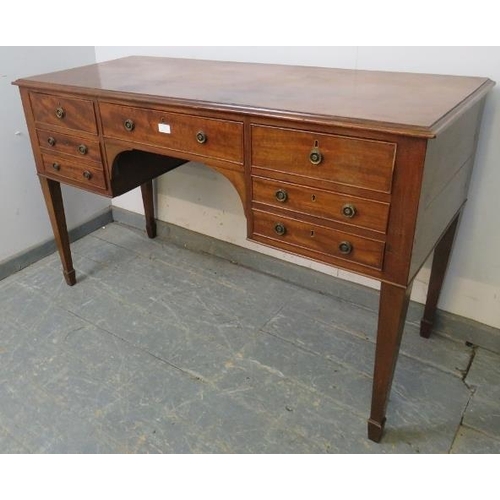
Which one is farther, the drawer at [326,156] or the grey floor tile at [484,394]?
the grey floor tile at [484,394]

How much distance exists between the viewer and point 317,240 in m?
1.22

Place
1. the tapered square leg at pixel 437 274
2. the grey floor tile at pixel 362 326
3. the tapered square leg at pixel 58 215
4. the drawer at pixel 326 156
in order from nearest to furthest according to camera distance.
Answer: the drawer at pixel 326 156
the tapered square leg at pixel 437 274
the grey floor tile at pixel 362 326
the tapered square leg at pixel 58 215

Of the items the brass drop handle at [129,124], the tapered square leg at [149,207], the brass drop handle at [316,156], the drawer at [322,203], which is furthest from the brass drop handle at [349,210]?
the tapered square leg at [149,207]

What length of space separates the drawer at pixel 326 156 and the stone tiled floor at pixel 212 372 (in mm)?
723

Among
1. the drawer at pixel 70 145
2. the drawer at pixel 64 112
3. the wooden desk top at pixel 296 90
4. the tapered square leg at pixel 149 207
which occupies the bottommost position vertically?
the tapered square leg at pixel 149 207

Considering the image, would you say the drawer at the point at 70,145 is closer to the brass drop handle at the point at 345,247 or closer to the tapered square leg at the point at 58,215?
the tapered square leg at the point at 58,215

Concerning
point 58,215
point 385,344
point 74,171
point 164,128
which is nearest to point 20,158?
point 58,215

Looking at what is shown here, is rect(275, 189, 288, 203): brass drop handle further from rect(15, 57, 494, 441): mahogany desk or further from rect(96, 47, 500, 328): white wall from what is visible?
rect(96, 47, 500, 328): white wall

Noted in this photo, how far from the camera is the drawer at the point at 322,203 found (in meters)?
1.10

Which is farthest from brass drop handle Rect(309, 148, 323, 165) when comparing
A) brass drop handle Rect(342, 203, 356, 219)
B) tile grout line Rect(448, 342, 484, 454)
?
tile grout line Rect(448, 342, 484, 454)

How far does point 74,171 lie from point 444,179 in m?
1.20

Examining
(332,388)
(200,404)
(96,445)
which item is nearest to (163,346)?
(200,404)

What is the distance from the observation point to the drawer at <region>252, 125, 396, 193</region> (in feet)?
3.42
